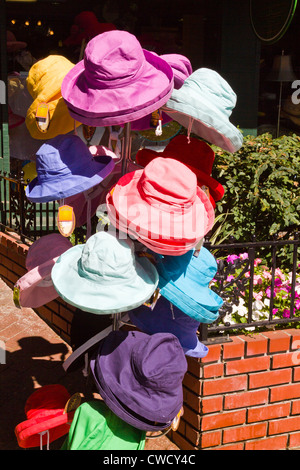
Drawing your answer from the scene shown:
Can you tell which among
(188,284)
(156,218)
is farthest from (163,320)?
(156,218)

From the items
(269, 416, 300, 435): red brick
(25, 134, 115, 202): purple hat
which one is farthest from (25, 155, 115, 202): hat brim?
(269, 416, 300, 435): red brick

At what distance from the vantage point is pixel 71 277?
2768 mm

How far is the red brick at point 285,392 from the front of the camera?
3959 mm

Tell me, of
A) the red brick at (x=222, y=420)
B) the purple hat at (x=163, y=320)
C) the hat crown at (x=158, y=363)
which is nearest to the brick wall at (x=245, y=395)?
the red brick at (x=222, y=420)

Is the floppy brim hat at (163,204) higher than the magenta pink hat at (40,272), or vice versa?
the floppy brim hat at (163,204)

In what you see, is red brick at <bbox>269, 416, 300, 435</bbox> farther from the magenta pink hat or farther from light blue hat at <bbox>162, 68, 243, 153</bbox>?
light blue hat at <bbox>162, 68, 243, 153</bbox>

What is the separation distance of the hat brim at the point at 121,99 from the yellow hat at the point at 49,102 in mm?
262

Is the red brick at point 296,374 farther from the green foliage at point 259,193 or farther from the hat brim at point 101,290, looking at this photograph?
the hat brim at point 101,290

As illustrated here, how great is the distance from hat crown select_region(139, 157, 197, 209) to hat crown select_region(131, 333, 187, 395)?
0.68 meters

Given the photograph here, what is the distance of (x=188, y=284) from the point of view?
2.99m

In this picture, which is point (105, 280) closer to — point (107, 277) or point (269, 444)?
point (107, 277)

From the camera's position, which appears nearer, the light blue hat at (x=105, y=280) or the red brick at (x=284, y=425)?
the light blue hat at (x=105, y=280)

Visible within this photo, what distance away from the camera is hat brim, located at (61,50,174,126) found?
2.78 m

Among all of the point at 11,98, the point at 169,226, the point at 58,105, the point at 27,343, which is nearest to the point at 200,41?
the point at 11,98
